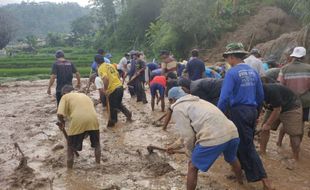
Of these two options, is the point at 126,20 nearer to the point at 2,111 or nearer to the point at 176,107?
the point at 2,111

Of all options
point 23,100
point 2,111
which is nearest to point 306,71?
point 2,111

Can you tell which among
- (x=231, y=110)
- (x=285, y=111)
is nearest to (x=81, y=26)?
(x=285, y=111)

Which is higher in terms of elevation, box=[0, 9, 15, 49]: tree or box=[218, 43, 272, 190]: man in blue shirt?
box=[218, 43, 272, 190]: man in blue shirt

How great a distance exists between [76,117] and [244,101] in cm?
253

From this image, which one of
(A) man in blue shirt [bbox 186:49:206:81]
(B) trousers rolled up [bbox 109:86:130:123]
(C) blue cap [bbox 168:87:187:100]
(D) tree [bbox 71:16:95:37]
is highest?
(C) blue cap [bbox 168:87:187:100]

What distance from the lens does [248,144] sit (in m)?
4.82

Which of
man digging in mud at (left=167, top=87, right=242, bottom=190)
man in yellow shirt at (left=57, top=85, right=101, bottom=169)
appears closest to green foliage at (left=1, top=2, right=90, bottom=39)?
man in yellow shirt at (left=57, top=85, right=101, bottom=169)

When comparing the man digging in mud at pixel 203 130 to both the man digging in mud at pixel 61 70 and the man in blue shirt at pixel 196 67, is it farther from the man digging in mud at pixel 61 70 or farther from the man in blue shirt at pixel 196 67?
the man digging in mud at pixel 61 70

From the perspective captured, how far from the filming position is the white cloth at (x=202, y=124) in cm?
414

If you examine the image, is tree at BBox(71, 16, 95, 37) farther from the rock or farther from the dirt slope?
the rock

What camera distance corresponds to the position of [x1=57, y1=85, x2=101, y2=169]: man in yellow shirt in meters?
5.97

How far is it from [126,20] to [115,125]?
36.4 m

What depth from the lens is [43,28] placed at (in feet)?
397

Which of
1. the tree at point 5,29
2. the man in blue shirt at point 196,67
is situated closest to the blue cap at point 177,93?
the man in blue shirt at point 196,67
